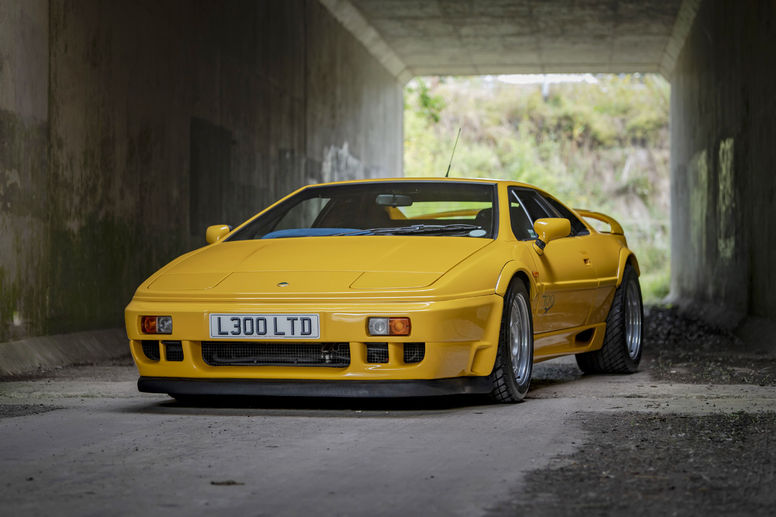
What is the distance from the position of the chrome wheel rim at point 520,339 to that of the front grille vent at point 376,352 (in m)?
0.88

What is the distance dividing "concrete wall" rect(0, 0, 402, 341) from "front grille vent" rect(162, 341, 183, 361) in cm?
294

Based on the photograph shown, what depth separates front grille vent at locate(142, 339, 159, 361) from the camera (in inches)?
211

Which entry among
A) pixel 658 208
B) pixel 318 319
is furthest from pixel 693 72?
pixel 658 208

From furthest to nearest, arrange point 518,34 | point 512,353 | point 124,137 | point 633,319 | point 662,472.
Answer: point 518,34 → point 124,137 → point 633,319 → point 512,353 → point 662,472

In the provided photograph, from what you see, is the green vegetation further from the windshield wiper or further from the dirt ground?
the dirt ground

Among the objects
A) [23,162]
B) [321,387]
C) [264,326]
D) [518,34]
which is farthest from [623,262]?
[518,34]

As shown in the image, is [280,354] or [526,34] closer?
[280,354]

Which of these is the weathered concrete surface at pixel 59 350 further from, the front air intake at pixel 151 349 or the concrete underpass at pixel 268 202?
the front air intake at pixel 151 349

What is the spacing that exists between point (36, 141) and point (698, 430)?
5.64 meters

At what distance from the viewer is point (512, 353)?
566cm

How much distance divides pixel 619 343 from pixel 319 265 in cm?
270

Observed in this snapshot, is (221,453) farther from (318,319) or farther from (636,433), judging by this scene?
(636,433)

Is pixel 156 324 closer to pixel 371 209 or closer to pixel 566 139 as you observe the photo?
pixel 371 209

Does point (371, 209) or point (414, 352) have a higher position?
point (371, 209)
